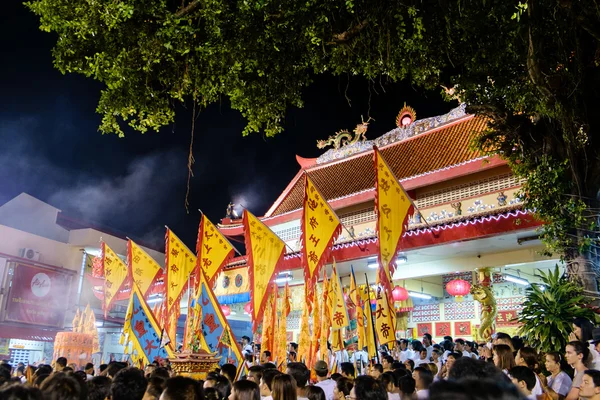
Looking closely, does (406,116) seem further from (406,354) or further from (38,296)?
(38,296)

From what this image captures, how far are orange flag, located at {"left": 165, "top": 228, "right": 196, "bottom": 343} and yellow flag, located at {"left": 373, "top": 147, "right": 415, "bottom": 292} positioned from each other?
726 cm

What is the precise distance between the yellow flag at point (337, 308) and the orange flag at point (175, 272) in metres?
5.10

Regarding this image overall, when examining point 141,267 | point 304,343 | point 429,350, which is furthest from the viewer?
point 141,267

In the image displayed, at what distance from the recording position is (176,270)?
1484 cm

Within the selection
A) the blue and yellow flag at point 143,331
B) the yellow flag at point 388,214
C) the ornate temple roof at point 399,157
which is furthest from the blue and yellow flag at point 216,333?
the ornate temple roof at point 399,157

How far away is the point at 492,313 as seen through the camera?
474 inches

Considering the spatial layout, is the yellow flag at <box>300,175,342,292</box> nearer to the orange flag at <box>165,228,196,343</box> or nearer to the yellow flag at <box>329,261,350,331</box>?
the yellow flag at <box>329,261,350,331</box>

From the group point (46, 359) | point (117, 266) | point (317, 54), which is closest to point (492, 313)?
point (317, 54)

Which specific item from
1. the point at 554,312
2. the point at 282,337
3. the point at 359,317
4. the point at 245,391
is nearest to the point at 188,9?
the point at 245,391

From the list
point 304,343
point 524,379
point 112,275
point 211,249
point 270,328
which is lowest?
point 524,379

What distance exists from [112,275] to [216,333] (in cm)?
838

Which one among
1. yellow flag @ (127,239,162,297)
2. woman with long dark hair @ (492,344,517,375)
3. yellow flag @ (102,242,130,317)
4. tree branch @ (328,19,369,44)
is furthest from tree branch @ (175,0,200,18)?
yellow flag @ (102,242,130,317)

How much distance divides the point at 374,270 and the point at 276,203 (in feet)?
19.7

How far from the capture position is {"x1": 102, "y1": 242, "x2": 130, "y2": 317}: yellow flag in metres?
17.0
